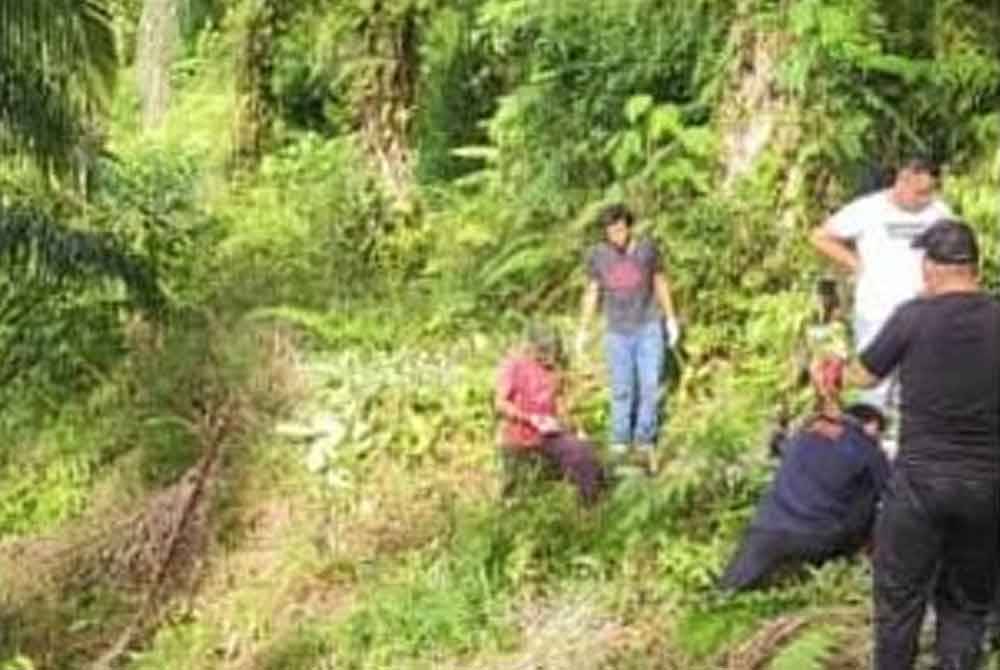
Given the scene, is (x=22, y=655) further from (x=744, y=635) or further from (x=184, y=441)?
(x=744, y=635)

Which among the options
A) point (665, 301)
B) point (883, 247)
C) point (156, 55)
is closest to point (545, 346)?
point (665, 301)

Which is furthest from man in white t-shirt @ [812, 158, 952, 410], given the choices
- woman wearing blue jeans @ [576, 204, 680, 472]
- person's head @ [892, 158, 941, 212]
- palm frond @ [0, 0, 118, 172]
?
palm frond @ [0, 0, 118, 172]

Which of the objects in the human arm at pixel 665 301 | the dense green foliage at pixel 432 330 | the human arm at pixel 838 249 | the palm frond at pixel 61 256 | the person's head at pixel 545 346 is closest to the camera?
the human arm at pixel 838 249

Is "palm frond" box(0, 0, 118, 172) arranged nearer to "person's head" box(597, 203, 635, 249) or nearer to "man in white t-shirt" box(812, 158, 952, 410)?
"person's head" box(597, 203, 635, 249)

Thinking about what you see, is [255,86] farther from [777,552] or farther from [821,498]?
[821,498]

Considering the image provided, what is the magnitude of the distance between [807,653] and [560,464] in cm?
350

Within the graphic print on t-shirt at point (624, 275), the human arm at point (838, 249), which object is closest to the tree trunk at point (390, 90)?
the graphic print on t-shirt at point (624, 275)

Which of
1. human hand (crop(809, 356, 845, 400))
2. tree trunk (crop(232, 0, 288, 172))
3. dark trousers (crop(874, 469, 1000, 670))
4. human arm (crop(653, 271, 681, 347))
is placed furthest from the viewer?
tree trunk (crop(232, 0, 288, 172))

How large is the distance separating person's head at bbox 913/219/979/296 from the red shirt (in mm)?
4398

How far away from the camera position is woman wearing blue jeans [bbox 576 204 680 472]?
11.6 metres

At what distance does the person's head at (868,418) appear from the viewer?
864 cm

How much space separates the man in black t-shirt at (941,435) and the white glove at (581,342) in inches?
221

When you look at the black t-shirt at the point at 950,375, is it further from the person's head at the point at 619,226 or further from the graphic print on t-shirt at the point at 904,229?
the person's head at the point at 619,226

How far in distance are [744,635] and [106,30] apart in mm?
6175
